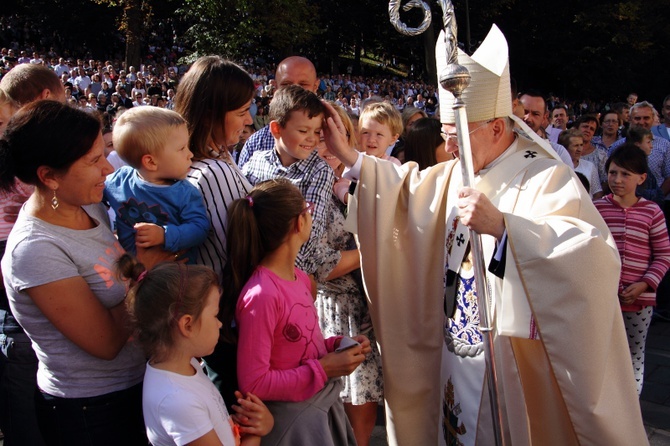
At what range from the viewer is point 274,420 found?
7.09 ft

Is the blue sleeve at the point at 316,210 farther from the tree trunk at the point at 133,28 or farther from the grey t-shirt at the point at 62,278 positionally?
the tree trunk at the point at 133,28

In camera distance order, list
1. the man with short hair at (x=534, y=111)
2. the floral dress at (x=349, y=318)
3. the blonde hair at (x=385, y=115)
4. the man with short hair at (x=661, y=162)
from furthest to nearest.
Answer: the man with short hair at (x=661, y=162) < the man with short hair at (x=534, y=111) < the blonde hair at (x=385, y=115) < the floral dress at (x=349, y=318)

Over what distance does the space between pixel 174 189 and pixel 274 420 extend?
839mm

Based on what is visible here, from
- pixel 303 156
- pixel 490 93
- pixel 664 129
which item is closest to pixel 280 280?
pixel 303 156

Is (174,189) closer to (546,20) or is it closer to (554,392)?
(554,392)

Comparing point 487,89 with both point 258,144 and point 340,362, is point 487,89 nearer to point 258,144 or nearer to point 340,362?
point 258,144

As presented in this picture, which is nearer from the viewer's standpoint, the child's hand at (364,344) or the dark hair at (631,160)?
the child's hand at (364,344)

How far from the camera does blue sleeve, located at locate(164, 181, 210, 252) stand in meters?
2.07

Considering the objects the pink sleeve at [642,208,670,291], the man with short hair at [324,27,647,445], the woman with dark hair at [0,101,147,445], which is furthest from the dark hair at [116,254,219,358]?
the pink sleeve at [642,208,670,291]

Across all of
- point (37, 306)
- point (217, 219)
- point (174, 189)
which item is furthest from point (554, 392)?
point (37, 306)

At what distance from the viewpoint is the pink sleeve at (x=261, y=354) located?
2.07 meters

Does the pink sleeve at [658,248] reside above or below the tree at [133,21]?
below

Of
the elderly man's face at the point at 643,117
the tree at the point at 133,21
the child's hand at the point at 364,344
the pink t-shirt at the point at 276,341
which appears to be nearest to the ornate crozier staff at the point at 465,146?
the child's hand at the point at 364,344

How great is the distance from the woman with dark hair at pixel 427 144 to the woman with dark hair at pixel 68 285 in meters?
2.34
